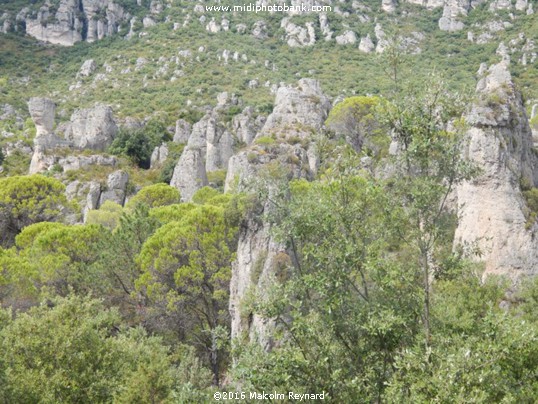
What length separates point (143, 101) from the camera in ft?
301

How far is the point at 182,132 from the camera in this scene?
7106cm

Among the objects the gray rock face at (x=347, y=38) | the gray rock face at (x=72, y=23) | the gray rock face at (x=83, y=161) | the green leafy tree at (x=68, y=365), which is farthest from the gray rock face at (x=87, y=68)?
the green leafy tree at (x=68, y=365)

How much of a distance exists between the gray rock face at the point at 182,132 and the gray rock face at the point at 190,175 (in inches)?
798

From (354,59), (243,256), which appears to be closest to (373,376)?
(243,256)

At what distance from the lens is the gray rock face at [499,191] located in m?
22.8

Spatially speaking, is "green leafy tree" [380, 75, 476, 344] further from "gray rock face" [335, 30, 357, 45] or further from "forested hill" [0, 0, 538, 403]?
"gray rock face" [335, 30, 357, 45]

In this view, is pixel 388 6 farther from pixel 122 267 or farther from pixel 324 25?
pixel 122 267

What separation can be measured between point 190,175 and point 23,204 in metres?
16.0

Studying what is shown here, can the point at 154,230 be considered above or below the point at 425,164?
below

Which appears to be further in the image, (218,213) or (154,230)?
(154,230)

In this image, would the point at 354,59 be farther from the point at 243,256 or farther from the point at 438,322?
the point at 438,322

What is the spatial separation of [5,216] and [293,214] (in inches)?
1416

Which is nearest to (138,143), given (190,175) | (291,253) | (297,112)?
(190,175)

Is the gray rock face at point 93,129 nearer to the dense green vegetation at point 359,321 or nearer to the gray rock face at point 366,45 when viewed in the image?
the dense green vegetation at point 359,321
